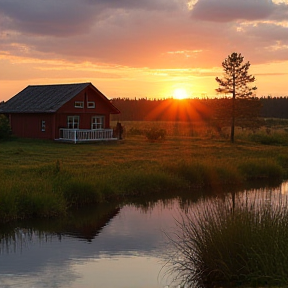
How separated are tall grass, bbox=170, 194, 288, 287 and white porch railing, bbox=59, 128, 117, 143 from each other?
3108 cm

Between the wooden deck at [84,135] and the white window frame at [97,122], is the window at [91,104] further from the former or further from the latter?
the wooden deck at [84,135]

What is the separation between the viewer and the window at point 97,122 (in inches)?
1781

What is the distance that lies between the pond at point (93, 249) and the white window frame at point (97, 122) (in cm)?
2701

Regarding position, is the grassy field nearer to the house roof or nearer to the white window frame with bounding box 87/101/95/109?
the house roof

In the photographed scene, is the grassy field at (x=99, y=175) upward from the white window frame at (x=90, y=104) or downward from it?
downward

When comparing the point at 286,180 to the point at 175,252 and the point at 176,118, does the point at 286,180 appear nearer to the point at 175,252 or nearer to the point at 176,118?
the point at 175,252

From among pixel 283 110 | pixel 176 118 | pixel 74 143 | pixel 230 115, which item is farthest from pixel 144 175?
pixel 283 110

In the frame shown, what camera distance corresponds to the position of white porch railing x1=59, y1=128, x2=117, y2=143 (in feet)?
134

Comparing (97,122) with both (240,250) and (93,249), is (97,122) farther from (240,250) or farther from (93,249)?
(240,250)

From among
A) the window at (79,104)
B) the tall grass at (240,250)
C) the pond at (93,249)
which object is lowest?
the pond at (93,249)

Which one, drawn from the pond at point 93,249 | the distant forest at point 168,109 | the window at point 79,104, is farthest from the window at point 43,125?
the distant forest at point 168,109

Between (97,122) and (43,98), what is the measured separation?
5160 millimetres

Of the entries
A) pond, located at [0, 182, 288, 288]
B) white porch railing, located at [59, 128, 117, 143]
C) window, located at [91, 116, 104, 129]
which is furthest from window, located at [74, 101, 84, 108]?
pond, located at [0, 182, 288, 288]

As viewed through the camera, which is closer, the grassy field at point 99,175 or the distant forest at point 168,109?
the grassy field at point 99,175
